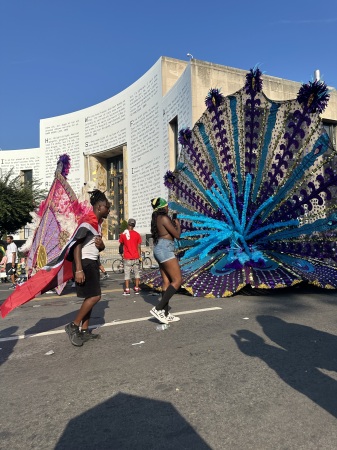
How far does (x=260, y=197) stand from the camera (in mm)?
8258

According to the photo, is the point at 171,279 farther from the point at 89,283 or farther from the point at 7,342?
the point at 7,342

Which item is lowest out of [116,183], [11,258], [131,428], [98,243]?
[131,428]

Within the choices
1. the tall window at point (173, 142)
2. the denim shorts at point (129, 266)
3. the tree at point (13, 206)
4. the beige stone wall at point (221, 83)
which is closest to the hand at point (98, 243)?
the denim shorts at point (129, 266)

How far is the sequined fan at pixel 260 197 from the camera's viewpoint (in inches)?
297

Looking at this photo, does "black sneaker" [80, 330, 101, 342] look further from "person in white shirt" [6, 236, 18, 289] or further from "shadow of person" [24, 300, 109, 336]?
"person in white shirt" [6, 236, 18, 289]

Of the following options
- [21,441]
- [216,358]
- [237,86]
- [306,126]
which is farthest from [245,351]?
[237,86]

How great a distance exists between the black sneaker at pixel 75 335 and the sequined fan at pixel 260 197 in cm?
328

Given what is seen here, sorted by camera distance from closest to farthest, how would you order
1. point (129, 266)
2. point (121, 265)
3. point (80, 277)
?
point (80, 277) → point (129, 266) → point (121, 265)

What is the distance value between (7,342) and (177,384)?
270 cm

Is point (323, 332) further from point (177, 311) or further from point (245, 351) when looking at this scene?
point (177, 311)

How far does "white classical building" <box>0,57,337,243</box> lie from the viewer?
20.0 m

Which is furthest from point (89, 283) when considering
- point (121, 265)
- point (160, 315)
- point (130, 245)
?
point (121, 265)

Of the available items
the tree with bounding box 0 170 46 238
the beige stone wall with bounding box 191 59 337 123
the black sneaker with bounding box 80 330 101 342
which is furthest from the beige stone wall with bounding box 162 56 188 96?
the black sneaker with bounding box 80 330 101 342

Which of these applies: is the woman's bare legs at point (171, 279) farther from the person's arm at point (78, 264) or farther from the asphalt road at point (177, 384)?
the person's arm at point (78, 264)
